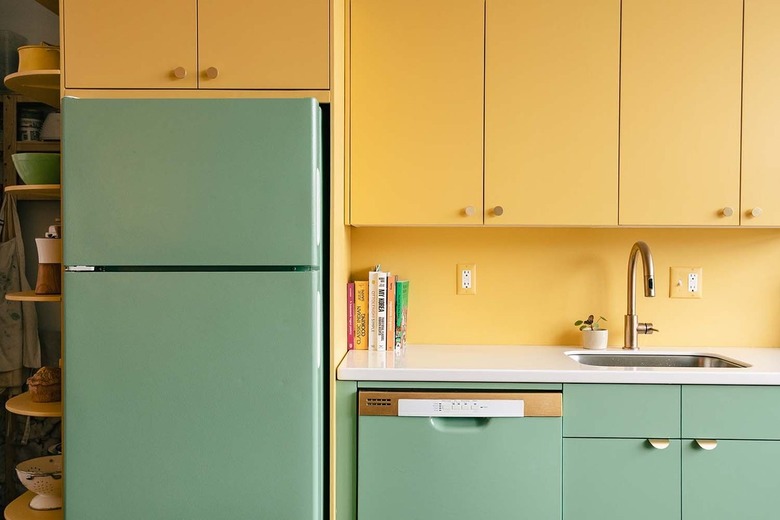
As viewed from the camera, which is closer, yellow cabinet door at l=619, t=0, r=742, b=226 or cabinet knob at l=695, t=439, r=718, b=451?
cabinet knob at l=695, t=439, r=718, b=451

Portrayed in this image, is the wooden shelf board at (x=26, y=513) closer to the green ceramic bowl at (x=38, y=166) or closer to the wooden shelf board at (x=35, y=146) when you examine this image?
the green ceramic bowl at (x=38, y=166)

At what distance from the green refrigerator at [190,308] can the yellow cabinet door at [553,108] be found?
2.38 feet

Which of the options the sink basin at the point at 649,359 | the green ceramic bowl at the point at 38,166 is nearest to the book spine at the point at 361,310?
the sink basin at the point at 649,359

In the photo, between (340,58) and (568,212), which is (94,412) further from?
(568,212)

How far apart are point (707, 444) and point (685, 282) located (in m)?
0.74

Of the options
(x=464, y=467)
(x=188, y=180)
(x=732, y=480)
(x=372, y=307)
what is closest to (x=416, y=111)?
(x=372, y=307)

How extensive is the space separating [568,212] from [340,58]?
905 millimetres

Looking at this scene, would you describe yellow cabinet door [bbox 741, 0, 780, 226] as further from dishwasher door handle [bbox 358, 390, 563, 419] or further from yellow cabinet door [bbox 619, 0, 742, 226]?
dishwasher door handle [bbox 358, 390, 563, 419]

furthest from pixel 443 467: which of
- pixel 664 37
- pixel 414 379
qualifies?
pixel 664 37

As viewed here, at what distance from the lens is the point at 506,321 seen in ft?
8.40

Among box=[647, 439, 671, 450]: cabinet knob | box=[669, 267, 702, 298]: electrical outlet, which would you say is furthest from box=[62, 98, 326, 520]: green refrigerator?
box=[669, 267, 702, 298]: electrical outlet

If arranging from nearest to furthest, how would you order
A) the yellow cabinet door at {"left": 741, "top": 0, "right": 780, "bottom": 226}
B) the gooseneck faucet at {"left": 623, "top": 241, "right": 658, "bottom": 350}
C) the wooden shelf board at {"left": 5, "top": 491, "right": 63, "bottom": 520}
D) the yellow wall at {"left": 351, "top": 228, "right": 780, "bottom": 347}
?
the wooden shelf board at {"left": 5, "top": 491, "right": 63, "bottom": 520} → the yellow cabinet door at {"left": 741, "top": 0, "right": 780, "bottom": 226} → the gooseneck faucet at {"left": 623, "top": 241, "right": 658, "bottom": 350} → the yellow wall at {"left": 351, "top": 228, "right": 780, "bottom": 347}

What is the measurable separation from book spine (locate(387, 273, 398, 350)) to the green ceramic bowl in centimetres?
112

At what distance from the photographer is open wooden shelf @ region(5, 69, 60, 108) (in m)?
2.00
